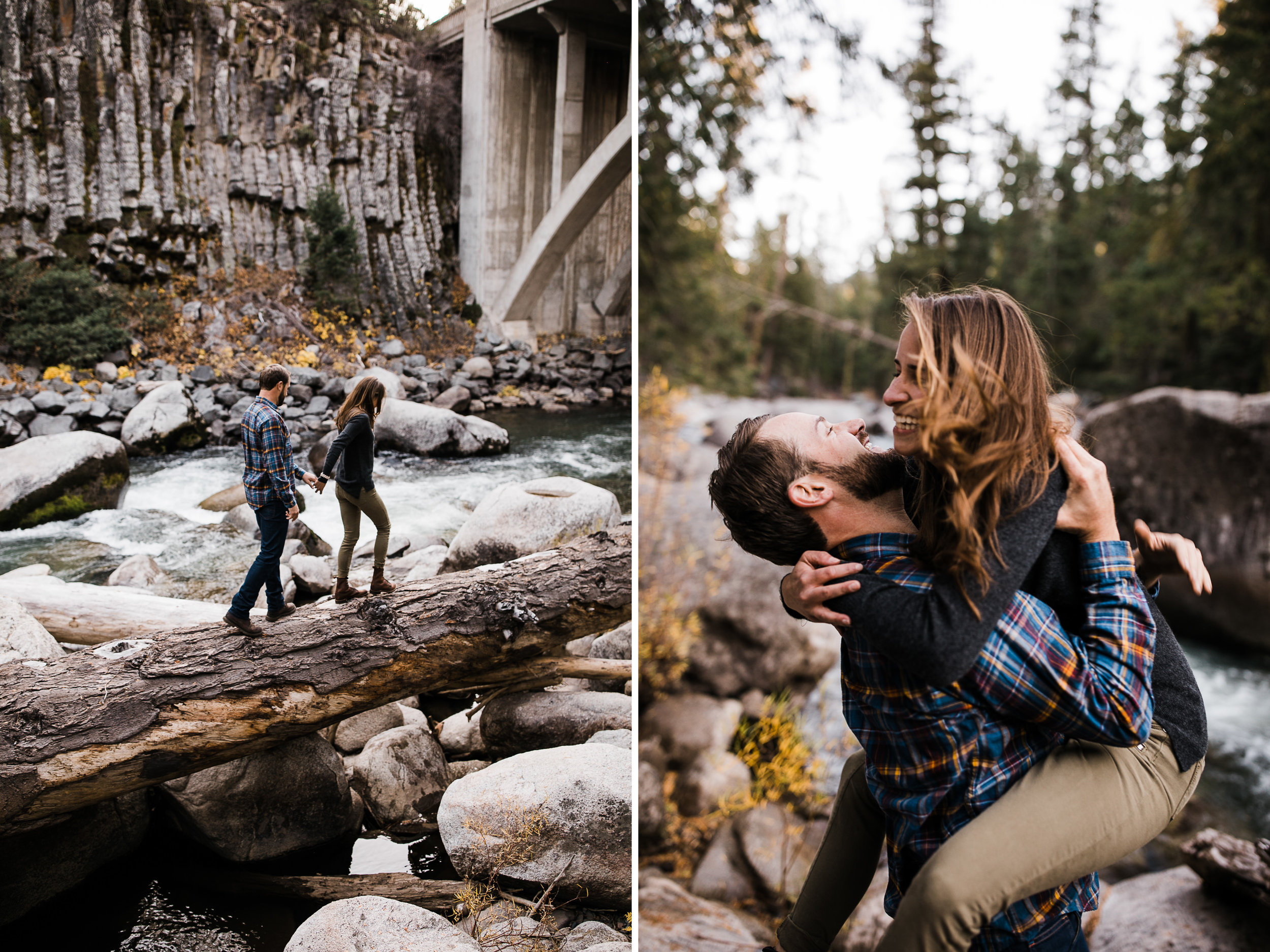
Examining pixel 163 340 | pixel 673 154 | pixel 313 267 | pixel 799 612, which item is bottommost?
pixel 799 612

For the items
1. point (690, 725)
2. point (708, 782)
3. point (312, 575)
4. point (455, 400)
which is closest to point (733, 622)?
point (690, 725)

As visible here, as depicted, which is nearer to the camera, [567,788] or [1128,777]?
[1128,777]

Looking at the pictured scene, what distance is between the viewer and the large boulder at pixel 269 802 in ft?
4.88

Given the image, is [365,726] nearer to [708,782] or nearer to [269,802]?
[269,802]

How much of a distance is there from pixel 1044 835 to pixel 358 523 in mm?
1265

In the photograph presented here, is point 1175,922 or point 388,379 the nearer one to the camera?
point 388,379

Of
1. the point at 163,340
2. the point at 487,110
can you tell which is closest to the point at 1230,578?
the point at 487,110

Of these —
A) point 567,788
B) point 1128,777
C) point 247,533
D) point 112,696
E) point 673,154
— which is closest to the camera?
point 1128,777

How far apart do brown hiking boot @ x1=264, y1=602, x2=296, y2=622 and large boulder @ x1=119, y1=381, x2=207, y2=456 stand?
355 millimetres

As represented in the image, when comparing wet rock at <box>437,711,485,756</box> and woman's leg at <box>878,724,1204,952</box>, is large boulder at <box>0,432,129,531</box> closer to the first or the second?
wet rock at <box>437,711,485,756</box>

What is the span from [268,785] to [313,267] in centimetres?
107

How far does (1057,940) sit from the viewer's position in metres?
1.06

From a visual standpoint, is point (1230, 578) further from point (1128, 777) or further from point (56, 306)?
point (56, 306)

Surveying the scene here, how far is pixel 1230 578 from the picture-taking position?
3912 millimetres
